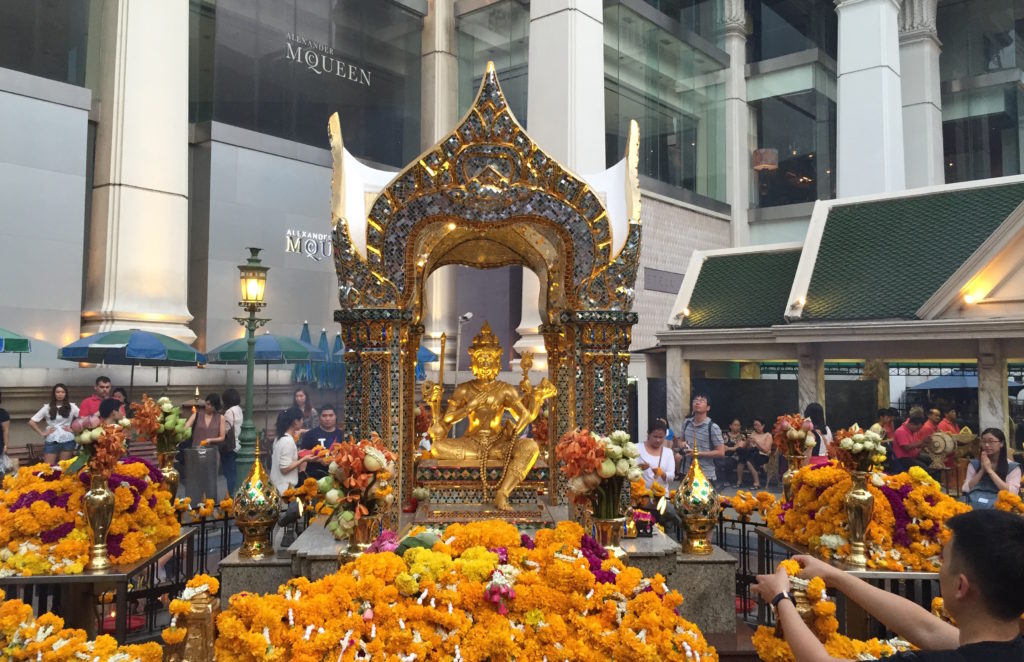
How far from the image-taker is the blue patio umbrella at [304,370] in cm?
1623

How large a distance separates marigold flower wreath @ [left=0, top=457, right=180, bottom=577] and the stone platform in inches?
113

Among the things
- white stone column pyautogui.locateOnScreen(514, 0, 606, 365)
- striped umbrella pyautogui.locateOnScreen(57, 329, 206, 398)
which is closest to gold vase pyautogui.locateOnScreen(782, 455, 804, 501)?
white stone column pyautogui.locateOnScreen(514, 0, 606, 365)

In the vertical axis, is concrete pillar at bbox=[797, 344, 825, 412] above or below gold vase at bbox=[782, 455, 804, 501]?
above

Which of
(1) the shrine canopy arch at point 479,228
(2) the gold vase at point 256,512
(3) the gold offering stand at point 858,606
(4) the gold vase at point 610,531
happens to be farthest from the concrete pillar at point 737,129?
(2) the gold vase at point 256,512

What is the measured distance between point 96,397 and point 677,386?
1023 cm

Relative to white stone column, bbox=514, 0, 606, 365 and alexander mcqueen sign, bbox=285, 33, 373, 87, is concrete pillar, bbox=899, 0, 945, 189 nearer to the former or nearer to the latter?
white stone column, bbox=514, 0, 606, 365

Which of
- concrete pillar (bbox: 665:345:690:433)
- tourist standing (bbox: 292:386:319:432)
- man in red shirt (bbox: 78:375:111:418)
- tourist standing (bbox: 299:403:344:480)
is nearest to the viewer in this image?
tourist standing (bbox: 299:403:344:480)

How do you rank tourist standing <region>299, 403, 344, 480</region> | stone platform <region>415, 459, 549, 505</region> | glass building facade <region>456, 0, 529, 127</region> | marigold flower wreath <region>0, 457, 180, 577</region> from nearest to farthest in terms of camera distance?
marigold flower wreath <region>0, 457, 180, 577</region> → stone platform <region>415, 459, 549, 505</region> → tourist standing <region>299, 403, 344, 480</region> → glass building facade <region>456, 0, 529, 127</region>

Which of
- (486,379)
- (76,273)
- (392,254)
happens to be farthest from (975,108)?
(76,273)

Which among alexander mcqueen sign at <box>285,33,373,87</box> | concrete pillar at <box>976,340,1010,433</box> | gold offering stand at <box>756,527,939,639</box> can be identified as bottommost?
gold offering stand at <box>756,527,939,639</box>

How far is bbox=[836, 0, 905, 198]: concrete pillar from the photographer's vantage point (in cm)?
1852

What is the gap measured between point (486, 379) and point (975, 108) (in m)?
21.2

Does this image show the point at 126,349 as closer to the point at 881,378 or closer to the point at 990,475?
the point at 990,475

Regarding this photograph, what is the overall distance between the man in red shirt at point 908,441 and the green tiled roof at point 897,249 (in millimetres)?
1692
